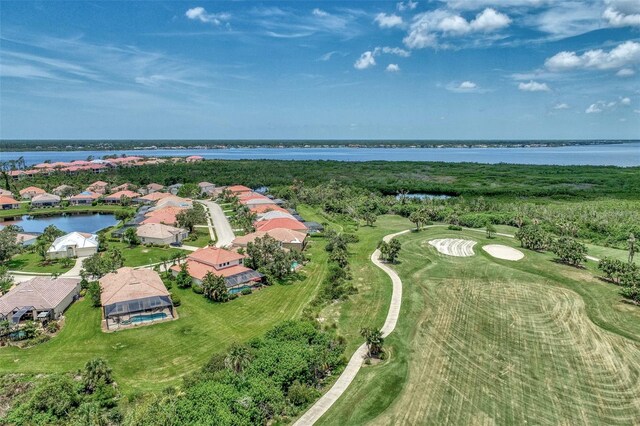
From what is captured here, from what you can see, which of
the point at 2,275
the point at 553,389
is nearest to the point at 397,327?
the point at 553,389

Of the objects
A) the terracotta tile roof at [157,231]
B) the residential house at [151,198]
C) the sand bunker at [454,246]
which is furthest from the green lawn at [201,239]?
the sand bunker at [454,246]

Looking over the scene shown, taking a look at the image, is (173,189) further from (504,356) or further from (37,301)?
(504,356)

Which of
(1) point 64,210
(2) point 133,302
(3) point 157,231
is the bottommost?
(1) point 64,210

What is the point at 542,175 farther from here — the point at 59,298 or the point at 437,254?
the point at 59,298

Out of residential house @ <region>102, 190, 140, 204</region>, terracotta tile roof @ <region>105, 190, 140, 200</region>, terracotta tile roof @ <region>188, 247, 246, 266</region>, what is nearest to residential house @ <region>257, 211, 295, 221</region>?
terracotta tile roof @ <region>188, 247, 246, 266</region>

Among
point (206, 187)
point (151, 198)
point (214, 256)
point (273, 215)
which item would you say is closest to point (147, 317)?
point (214, 256)

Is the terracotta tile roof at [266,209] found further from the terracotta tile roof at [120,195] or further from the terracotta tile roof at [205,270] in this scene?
the terracotta tile roof at [120,195]
